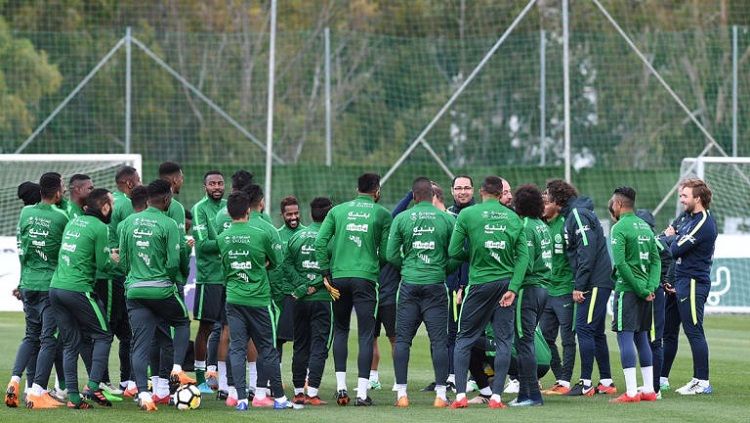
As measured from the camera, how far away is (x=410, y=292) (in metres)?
12.8

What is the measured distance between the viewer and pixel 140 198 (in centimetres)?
1255

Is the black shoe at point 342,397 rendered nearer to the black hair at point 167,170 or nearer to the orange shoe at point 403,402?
the orange shoe at point 403,402

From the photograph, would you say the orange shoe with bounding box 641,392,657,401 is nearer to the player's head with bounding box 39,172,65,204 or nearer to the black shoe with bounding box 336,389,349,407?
the black shoe with bounding box 336,389,349,407

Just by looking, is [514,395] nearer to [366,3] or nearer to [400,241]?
[400,241]

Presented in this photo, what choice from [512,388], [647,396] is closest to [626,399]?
[647,396]

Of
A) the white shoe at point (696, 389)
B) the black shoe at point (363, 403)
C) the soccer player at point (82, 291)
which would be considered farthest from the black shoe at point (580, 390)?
the soccer player at point (82, 291)

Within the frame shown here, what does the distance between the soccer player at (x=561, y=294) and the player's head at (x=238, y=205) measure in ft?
11.0

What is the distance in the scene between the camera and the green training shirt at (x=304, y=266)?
1318cm

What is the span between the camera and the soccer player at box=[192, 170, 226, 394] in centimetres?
1368

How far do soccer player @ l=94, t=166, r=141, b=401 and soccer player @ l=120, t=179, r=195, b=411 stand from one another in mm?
690

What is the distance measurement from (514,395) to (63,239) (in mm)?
4838

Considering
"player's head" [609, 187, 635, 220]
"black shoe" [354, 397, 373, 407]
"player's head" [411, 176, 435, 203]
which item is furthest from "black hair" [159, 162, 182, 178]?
"player's head" [609, 187, 635, 220]

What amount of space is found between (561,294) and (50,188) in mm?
5258

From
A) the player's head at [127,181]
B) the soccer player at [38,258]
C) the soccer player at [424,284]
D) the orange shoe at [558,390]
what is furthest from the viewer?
the orange shoe at [558,390]
